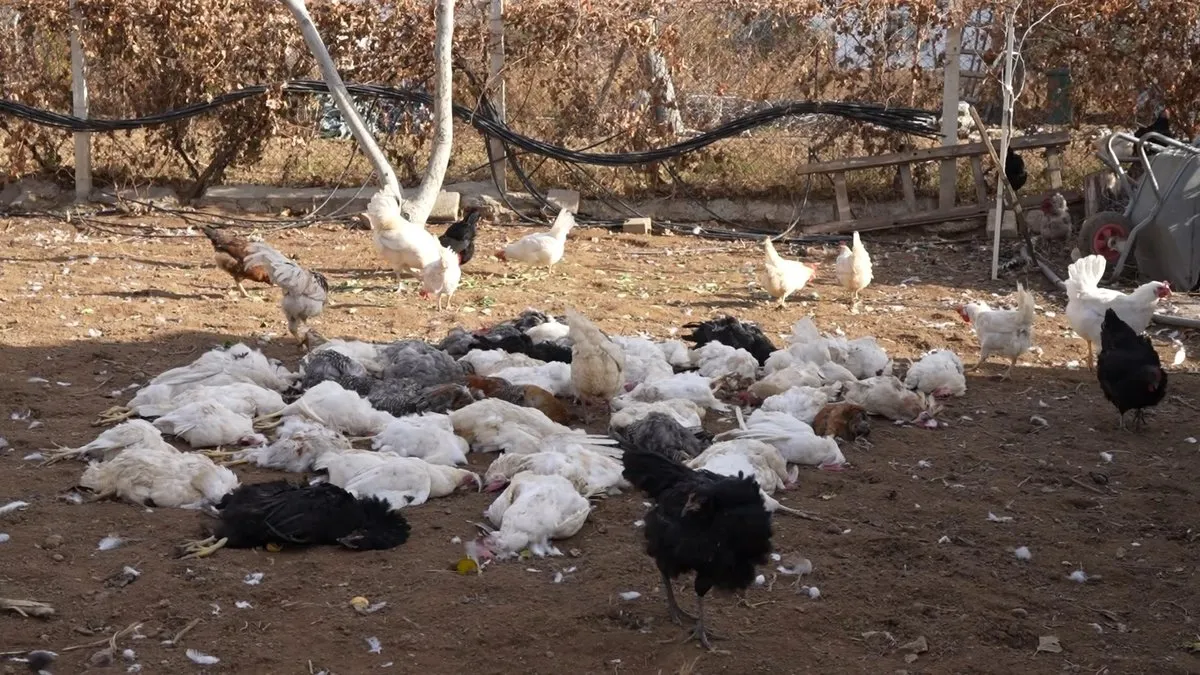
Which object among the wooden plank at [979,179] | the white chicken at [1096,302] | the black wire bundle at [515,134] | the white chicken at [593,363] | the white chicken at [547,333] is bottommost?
the white chicken at [547,333]

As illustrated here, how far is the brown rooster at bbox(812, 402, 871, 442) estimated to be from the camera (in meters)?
6.54

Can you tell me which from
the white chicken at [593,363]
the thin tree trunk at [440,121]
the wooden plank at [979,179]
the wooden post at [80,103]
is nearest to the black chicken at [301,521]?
the white chicken at [593,363]

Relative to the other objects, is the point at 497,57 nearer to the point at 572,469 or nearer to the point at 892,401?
the point at 892,401

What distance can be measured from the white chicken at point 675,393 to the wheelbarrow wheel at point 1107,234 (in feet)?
17.2

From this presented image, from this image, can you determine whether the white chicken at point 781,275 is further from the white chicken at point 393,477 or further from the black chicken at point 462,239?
the white chicken at point 393,477

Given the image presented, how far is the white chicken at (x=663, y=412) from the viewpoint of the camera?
643 centimetres

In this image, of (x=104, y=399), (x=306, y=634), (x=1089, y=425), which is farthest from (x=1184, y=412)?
(x=104, y=399)

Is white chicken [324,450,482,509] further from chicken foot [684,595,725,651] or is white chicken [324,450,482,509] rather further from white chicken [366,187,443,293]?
white chicken [366,187,443,293]

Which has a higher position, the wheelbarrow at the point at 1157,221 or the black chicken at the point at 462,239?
the wheelbarrow at the point at 1157,221

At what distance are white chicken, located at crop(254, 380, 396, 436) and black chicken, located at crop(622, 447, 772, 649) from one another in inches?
97.8

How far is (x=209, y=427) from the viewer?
614cm

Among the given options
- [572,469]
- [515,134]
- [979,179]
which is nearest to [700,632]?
[572,469]

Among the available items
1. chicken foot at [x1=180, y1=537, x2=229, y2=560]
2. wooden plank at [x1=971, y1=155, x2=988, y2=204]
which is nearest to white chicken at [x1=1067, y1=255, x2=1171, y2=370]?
wooden plank at [x1=971, y1=155, x2=988, y2=204]

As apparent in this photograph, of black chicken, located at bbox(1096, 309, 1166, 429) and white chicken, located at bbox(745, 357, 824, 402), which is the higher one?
black chicken, located at bbox(1096, 309, 1166, 429)
